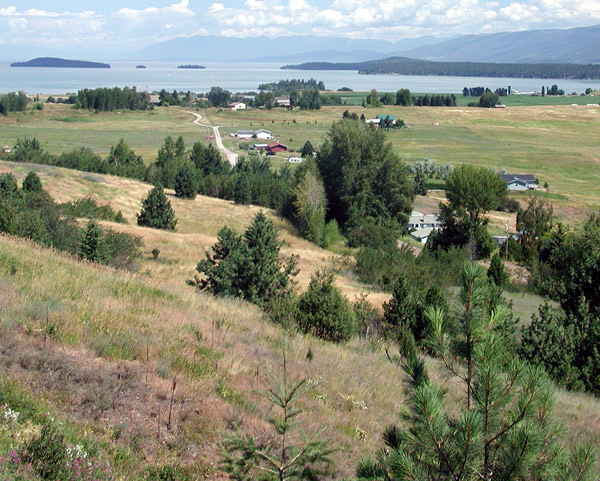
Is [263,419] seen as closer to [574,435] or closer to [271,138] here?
[574,435]

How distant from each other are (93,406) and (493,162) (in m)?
78.8

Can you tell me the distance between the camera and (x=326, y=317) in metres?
10.8

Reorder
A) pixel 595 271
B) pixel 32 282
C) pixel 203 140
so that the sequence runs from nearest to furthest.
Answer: pixel 32 282 → pixel 595 271 → pixel 203 140

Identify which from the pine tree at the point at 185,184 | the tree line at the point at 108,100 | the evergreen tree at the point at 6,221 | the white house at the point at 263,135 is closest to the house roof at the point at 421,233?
the pine tree at the point at 185,184

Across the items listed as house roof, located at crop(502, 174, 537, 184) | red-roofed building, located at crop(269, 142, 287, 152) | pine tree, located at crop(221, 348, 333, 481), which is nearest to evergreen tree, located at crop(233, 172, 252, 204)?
house roof, located at crop(502, 174, 537, 184)

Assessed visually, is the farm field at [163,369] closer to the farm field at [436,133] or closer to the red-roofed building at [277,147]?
the farm field at [436,133]

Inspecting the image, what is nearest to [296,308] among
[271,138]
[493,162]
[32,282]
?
[32,282]

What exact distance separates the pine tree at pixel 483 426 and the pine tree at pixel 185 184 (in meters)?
39.4

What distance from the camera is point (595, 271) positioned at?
1595 centimetres

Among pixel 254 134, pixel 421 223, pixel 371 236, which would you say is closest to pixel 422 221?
pixel 421 223

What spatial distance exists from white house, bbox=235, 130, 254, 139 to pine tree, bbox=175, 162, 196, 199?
174 ft

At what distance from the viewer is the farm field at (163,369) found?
185 inches

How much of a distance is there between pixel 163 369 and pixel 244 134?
92188mm

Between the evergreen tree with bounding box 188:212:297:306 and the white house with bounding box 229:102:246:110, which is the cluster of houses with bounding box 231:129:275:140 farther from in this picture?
the evergreen tree with bounding box 188:212:297:306
